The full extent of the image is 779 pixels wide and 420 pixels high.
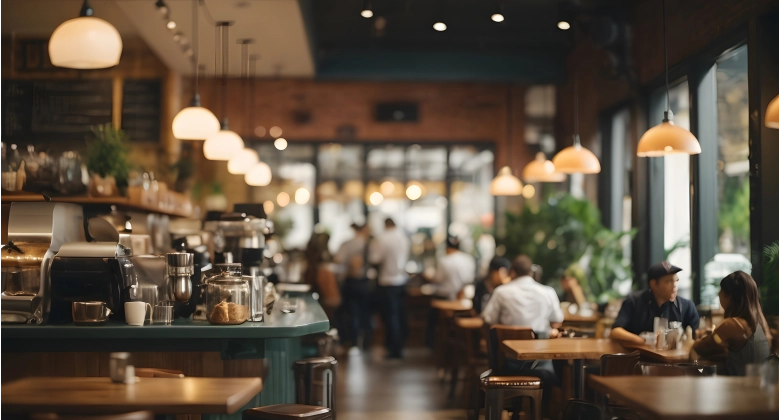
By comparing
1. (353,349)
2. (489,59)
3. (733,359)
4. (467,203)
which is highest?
(489,59)

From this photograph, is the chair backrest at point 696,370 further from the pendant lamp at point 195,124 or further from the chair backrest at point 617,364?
the pendant lamp at point 195,124

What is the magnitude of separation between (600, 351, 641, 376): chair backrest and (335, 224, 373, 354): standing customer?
6.07m

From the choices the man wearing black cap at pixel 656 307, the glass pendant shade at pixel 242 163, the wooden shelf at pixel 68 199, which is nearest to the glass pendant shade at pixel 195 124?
the wooden shelf at pixel 68 199

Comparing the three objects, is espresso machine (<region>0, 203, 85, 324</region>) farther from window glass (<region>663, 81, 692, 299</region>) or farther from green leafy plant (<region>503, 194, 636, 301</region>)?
green leafy plant (<region>503, 194, 636, 301</region>)

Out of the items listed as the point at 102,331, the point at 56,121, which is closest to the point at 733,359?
the point at 102,331

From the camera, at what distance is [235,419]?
15.4 ft

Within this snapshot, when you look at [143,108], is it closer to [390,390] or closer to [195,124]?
[195,124]

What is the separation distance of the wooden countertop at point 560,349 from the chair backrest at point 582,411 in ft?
1.68

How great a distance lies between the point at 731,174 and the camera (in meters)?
6.39

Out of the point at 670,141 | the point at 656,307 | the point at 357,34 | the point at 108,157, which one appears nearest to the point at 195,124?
the point at 108,157

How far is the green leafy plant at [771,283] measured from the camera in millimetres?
5055

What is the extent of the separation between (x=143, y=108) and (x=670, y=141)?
273 inches

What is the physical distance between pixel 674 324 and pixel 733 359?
1.86ft

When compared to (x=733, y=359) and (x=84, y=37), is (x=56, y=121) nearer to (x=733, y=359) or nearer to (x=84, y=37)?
(x=84, y=37)
